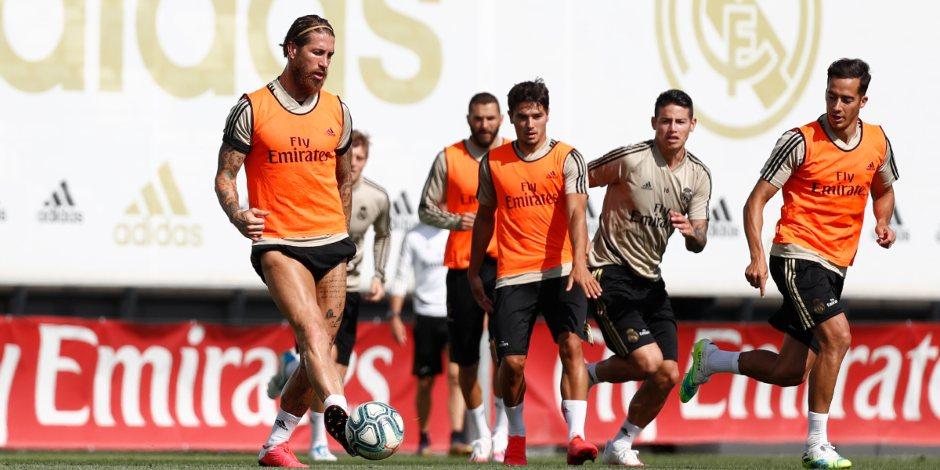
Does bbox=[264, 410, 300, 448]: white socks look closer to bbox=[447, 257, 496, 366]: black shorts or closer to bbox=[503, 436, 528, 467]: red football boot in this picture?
bbox=[503, 436, 528, 467]: red football boot

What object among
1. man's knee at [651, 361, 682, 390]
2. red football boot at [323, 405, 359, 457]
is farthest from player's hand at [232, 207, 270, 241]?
man's knee at [651, 361, 682, 390]

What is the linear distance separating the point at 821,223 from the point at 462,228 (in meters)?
2.72

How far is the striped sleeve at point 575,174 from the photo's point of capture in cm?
1012

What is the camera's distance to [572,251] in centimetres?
998

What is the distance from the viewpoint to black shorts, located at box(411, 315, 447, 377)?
13992mm

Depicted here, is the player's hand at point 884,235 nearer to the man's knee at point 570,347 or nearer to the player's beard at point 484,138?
the man's knee at point 570,347

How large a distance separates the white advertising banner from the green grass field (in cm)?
180

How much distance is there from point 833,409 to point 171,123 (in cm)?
631

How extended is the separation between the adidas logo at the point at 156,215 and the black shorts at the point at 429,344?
91.4 inches

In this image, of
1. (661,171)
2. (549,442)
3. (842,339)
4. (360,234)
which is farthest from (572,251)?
(549,442)

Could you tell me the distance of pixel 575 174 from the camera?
10.2m

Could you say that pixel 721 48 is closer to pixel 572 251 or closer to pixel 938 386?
pixel 938 386

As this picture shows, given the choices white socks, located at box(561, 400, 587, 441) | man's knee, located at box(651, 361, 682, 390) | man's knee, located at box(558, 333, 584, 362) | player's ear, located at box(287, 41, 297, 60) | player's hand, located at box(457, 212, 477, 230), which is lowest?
white socks, located at box(561, 400, 587, 441)

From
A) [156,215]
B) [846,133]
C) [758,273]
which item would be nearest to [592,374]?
[758,273]
